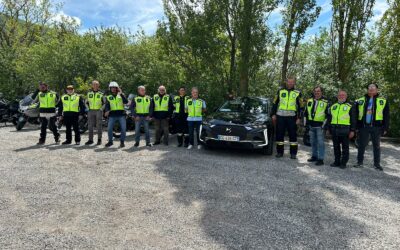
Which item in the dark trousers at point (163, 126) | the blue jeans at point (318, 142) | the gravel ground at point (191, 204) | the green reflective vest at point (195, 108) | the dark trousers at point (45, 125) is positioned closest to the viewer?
the gravel ground at point (191, 204)

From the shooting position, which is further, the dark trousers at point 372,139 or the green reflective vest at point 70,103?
the green reflective vest at point 70,103

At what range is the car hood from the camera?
7900 mm

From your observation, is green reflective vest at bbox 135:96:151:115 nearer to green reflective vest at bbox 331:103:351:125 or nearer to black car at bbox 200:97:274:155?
black car at bbox 200:97:274:155

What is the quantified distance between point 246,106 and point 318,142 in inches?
93.9

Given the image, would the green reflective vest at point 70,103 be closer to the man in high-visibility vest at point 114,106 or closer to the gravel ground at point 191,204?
the man in high-visibility vest at point 114,106

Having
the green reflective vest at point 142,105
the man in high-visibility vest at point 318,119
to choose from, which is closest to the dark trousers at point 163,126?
the green reflective vest at point 142,105

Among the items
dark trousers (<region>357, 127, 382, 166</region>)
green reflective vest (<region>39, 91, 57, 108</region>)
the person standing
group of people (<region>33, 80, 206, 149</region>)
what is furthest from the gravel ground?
green reflective vest (<region>39, 91, 57, 108</region>)

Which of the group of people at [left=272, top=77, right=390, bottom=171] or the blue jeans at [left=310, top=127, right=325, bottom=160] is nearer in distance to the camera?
the group of people at [left=272, top=77, right=390, bottom=171]

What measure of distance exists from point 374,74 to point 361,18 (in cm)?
249

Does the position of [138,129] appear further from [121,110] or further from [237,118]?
[237,118]

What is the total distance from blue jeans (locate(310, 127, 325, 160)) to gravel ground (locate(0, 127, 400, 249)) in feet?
1.51

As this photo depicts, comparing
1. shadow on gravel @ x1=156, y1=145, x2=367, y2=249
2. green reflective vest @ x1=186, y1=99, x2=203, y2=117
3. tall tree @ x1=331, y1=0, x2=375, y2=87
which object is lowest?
shadow on gravel @ x1=156, y1=145, x2=367, y2=249

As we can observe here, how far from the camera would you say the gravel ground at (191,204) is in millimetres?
3539

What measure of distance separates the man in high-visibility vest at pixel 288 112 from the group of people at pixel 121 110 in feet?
6.91
